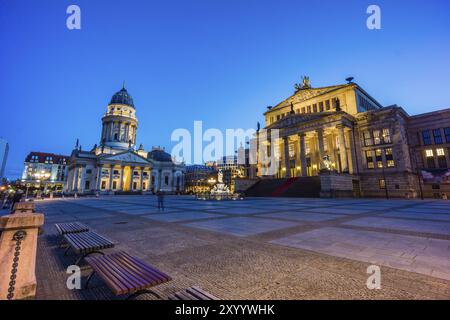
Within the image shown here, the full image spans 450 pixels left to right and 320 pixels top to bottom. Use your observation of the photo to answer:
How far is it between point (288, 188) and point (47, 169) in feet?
410

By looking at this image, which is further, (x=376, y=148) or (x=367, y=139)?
(x=367, y=139)

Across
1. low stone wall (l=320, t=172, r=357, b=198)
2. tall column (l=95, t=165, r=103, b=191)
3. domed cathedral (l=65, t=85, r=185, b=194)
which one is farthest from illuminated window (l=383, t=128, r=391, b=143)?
tall column (l=95, t=165, r=103, b=191)

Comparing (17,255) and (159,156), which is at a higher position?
(159,156)

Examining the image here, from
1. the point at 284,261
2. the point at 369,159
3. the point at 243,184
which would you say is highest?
the point at 369,159

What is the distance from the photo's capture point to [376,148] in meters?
39.7

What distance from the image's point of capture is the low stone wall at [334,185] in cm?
3183

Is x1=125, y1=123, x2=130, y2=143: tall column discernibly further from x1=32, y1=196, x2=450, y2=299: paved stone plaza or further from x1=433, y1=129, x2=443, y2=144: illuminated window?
x1=433, y1=129, x2=443, y2=144: illuminated window

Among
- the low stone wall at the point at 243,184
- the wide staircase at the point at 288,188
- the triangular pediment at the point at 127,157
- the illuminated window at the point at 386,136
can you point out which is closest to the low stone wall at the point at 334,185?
the wide staircase at the point at 288,188

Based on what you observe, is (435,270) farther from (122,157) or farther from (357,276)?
(122,157)

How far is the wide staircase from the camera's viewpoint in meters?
34.4

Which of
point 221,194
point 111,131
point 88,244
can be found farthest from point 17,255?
point 111,131

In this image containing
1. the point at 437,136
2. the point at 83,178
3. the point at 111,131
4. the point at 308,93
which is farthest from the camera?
the point at 111,131

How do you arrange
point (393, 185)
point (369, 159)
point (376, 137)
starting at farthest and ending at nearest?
point (369, 159) < point (376, 137) < point (393, 185)

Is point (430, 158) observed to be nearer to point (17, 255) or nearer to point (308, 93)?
point (308, 93)
